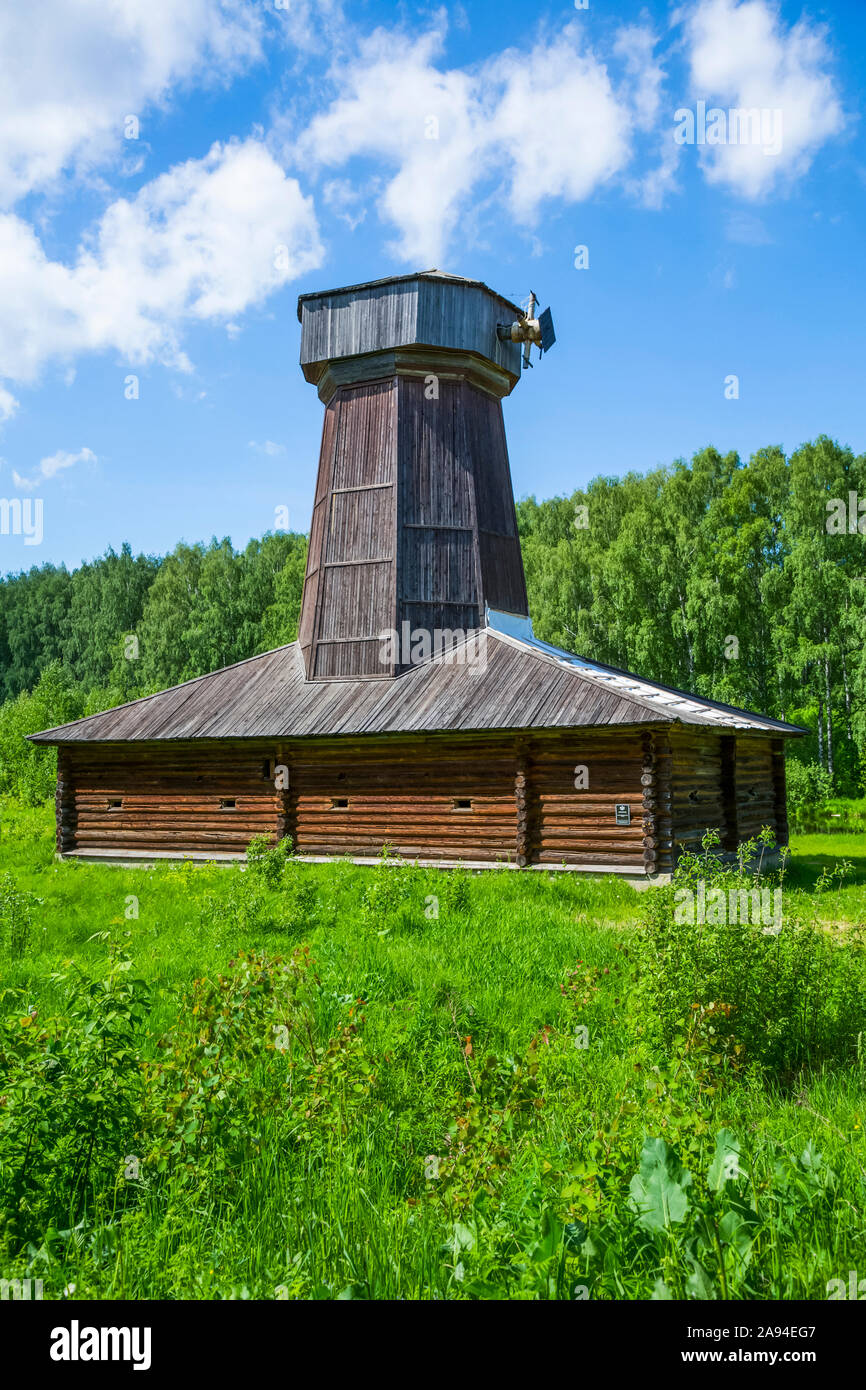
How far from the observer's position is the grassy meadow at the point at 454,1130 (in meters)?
2.89

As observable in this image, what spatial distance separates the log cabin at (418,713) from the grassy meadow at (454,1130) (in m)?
6.77

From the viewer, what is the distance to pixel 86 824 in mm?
17719

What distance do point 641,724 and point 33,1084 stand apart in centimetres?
1011

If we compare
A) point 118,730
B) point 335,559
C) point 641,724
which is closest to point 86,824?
point 118,730

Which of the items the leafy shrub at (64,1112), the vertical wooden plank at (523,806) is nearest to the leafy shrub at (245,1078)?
the leafy shrub at (64,1112)

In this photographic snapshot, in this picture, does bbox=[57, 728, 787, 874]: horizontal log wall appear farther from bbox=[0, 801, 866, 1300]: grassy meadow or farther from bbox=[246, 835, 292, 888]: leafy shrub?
bbox=[0, 801, 866, 1300]: grassy meadow

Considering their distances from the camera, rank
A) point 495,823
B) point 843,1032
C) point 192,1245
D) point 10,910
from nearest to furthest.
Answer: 1. point 192,1245
2. point 843,1032
3. point 10,910
4. point 495,823

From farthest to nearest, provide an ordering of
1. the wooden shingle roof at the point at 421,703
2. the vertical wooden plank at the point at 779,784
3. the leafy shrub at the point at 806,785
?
the leafy shrub at the point at 806,785
the vertical wooden plank at the point at 779,784
the wooden shingle roof at the point at 421,703

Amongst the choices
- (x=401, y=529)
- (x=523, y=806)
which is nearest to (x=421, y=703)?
(x=523, y=806)

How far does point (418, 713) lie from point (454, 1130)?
1095cm

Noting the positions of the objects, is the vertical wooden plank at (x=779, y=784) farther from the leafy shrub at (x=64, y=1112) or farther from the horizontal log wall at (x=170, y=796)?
the leafy shrub at (x=64, y=1112)

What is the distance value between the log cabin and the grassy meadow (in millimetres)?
6765

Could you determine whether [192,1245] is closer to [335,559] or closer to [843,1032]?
[843,1032]
